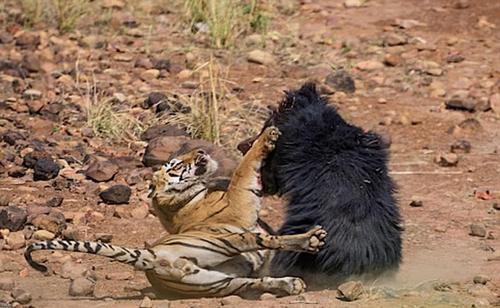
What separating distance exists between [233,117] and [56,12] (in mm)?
3426

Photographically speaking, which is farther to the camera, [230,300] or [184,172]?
[184,172]

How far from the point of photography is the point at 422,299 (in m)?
5.58

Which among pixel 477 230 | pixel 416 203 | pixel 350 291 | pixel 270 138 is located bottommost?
pixel 416 203

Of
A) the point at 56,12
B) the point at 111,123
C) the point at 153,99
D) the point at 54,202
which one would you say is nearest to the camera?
the point at 54,202

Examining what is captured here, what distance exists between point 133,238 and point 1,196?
3.45 feet

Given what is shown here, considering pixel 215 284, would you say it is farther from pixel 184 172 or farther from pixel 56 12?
pixel 56 12

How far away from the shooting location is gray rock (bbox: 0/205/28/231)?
691cm

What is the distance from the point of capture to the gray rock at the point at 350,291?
5531 mm

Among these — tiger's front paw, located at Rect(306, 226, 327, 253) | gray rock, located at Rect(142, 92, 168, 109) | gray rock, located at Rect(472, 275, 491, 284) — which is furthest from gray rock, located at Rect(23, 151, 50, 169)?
gray rock, located at Rect(472, 275, 491, 284)

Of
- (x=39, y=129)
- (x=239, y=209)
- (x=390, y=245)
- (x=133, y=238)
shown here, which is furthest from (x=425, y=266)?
(x=39, y=129)

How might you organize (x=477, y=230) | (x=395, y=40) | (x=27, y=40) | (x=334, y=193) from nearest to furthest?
1. (x=334, y=193)
2. (x=477, y=230)
3. (x=27, y=40)
4. (x=395, y=40)

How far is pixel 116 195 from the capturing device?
750 cm

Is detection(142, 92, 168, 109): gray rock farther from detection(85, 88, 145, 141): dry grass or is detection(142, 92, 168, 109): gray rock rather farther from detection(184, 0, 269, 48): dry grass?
detection(184, 0, 269, 48): dry grass

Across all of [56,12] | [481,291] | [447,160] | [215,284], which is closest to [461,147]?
[447,160]
